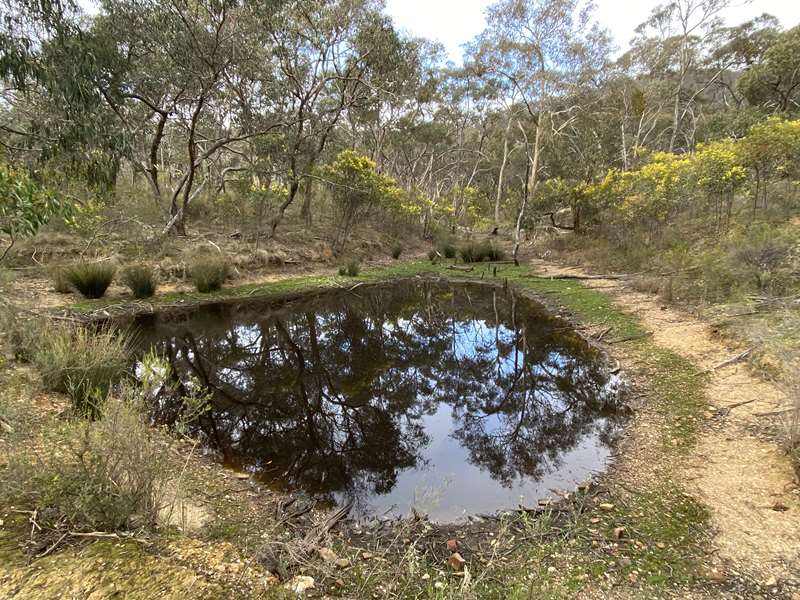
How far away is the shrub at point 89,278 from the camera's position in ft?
27.9

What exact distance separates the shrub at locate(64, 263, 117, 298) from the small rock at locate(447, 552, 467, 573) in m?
9.44

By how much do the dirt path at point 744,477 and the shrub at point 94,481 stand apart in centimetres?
354

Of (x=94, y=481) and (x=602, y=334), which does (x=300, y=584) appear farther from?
(x=602, y=334)

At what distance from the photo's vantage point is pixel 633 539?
2.71 m

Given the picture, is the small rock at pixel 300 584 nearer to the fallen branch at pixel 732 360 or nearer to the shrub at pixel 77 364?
the shrub at pixel 77 364

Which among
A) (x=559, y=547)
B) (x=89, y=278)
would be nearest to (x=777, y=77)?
(x=559, y=547)

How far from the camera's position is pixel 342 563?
2.40 m

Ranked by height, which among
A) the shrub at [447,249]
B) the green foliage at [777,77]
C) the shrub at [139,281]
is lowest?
the shrub at [139,281]

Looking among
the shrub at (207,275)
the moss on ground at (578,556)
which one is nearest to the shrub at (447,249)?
the shrub at (207,275)

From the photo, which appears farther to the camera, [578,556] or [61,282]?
[61,282]

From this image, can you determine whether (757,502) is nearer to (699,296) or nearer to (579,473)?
(579,473)

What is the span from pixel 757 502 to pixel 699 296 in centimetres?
612

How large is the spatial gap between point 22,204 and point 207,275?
7.86 m

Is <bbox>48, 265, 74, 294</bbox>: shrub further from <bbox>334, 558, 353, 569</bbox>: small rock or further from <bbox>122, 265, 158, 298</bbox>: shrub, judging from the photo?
<bbox>334, 558, 353, 569</bbox>: small rock
